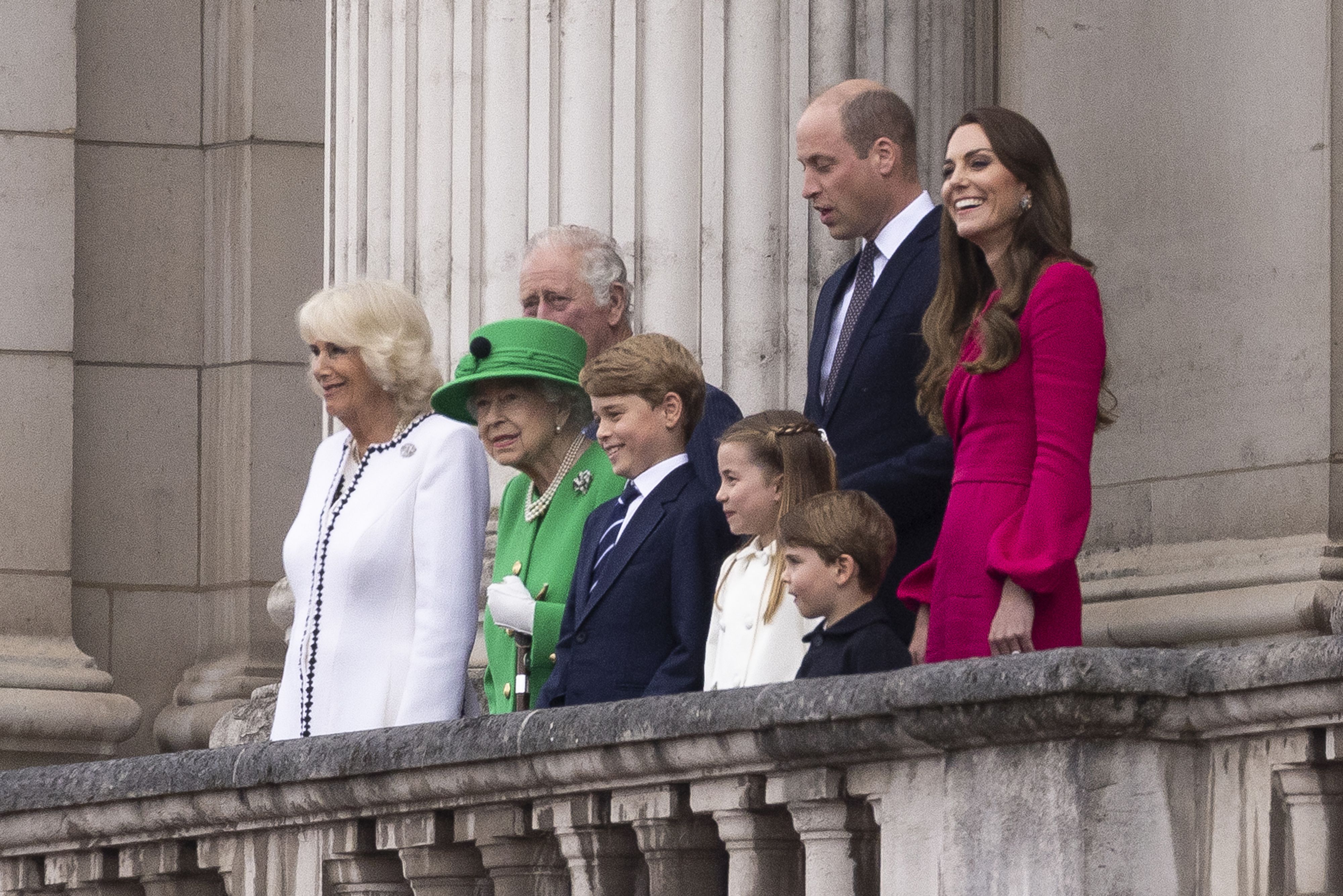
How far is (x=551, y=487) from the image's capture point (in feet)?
19.9

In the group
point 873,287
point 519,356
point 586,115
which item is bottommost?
point 519,356

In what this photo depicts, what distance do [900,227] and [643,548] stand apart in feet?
2.82

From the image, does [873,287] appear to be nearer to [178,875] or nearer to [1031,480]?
[1031,480]

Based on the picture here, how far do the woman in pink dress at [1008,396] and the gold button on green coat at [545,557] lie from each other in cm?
102

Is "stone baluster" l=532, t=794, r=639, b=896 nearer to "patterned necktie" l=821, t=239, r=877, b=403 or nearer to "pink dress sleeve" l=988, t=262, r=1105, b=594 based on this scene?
"pink dress sleeve" l=988, t=262, r=1105, b=594

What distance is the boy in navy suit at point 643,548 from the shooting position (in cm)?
559

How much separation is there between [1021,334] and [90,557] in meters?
6.50

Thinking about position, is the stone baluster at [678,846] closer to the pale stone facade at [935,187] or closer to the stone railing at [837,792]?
the stone railing at [837,792]

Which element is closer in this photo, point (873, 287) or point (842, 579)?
point (842, 579)

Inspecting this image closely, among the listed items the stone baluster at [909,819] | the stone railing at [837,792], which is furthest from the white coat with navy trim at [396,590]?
the stone baluster at [909,819]

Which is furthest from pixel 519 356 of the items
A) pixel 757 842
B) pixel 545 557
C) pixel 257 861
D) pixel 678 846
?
pixel 757 842

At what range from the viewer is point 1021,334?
16.1 feet

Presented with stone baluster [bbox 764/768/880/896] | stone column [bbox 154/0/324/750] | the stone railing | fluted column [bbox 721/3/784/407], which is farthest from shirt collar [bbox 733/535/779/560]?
stone column [bbox 154/0/324/750]

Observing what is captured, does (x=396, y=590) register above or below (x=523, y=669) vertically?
above
